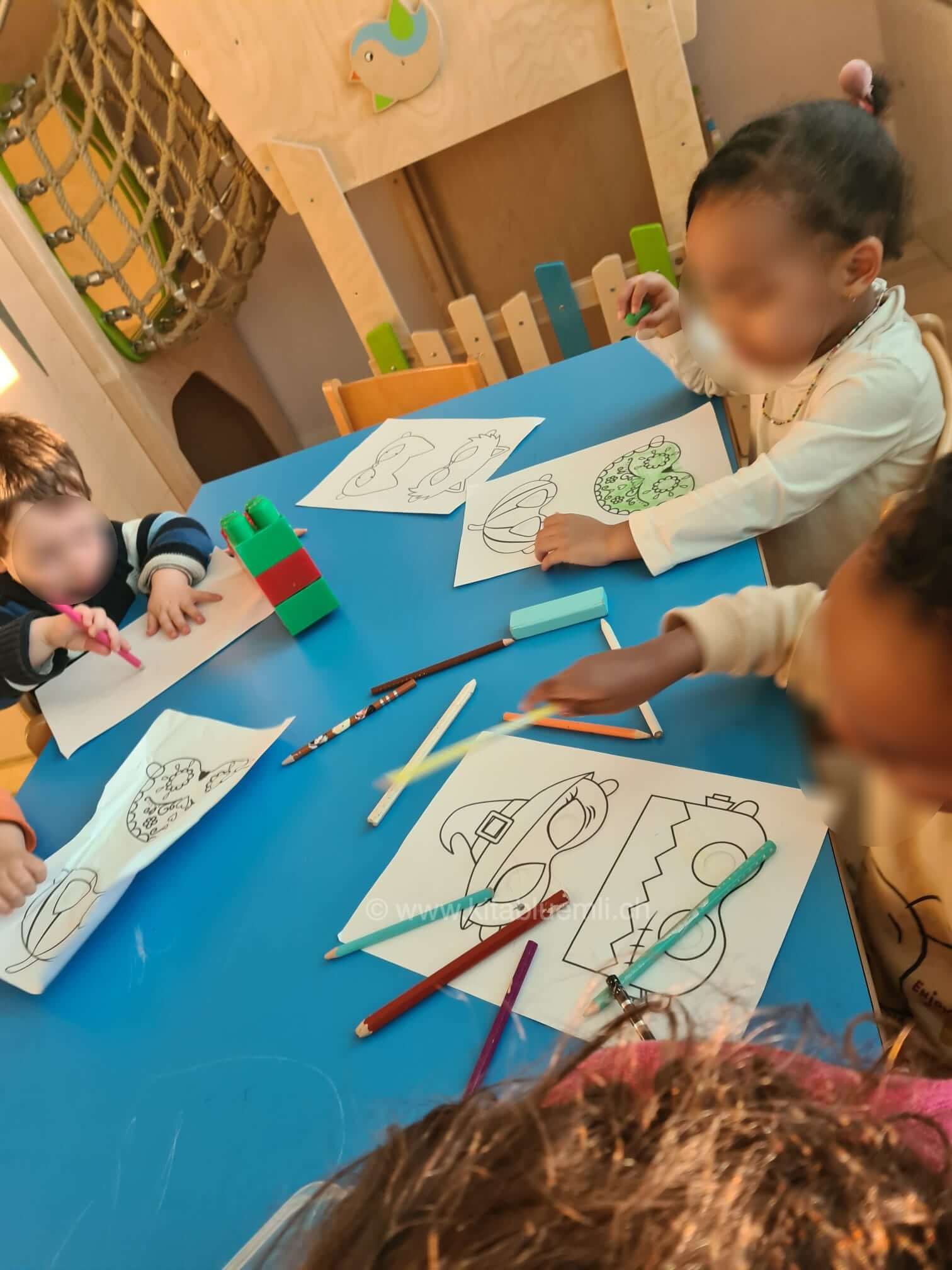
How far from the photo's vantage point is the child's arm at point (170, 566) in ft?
3.30

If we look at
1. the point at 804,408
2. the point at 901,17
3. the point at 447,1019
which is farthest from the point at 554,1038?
the point at 901,17

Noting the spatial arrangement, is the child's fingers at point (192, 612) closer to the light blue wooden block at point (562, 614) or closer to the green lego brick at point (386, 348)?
the light blue wooden block at point (562, 614)

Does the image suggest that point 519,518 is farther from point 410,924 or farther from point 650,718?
point 410,924

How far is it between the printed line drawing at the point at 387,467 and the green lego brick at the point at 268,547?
271mm

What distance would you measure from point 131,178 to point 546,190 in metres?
1.01

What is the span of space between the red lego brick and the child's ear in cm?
61

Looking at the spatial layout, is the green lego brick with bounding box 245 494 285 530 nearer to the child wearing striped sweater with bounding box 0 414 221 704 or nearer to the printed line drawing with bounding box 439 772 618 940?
the child wearing striped sweater with bounding box 0 414 221 704

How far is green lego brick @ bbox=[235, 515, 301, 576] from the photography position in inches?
32.8

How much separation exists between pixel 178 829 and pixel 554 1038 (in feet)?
1.23

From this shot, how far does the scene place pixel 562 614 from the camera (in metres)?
0.73

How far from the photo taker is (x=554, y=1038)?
0.46m

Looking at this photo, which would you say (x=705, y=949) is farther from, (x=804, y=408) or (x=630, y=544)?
(x=804, y=408)

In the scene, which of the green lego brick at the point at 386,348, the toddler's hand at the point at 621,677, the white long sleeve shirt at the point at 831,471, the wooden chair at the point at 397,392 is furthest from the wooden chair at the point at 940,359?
the green lego brick at the point at 386,348

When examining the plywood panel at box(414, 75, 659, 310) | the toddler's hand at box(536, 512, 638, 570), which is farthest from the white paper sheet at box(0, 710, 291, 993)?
the plywood panel at box(414, 75, 659, 310)
